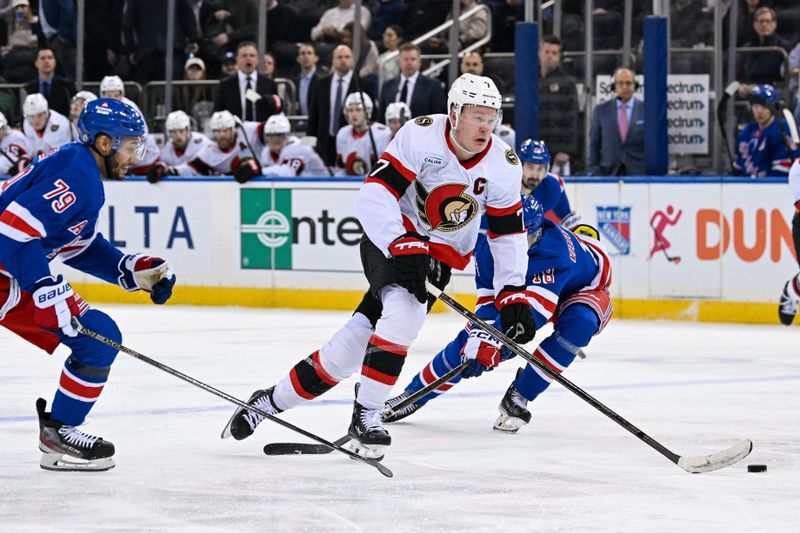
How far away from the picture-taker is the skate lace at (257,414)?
5.49 metres

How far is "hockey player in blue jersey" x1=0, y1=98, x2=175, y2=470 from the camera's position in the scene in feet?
15.9

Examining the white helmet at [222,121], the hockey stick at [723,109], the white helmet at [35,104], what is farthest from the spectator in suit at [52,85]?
the hockey stick at [723,109]

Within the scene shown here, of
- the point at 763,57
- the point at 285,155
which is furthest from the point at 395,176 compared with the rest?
the point at 285,155

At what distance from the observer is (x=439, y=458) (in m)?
5.40

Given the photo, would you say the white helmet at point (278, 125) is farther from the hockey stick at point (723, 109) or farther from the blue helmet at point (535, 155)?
the blue helmet at point (535, 155)

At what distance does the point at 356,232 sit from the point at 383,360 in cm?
667

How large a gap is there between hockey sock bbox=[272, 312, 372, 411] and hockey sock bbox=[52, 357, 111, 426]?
67 cm

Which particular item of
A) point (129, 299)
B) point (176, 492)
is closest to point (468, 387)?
point (176, 492)

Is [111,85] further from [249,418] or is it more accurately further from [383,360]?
[383,360]

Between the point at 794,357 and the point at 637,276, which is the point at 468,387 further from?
the point at 637,276

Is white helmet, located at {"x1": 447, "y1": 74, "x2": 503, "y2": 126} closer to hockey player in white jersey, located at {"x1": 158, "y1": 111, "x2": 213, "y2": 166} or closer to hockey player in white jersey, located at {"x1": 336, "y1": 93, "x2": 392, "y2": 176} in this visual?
hockey player in white jersey, located at {"x1": 336, "y1": 93, "x2": 392, "y2": 176}

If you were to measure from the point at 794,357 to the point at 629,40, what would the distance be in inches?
140

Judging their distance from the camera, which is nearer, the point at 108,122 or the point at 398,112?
the point at 108,122

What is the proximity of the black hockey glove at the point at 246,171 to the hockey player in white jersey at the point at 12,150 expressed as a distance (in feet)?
7.01
